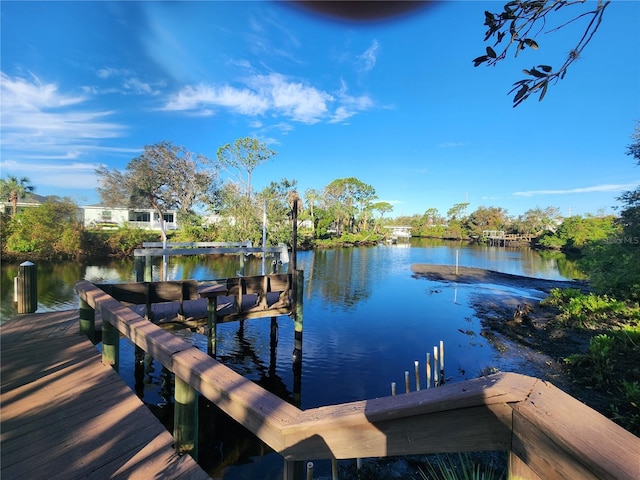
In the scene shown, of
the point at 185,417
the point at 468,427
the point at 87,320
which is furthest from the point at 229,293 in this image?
the point at 468,427

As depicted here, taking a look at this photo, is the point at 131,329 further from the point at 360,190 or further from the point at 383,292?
the point at 360,190

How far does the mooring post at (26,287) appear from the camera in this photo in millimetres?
5023

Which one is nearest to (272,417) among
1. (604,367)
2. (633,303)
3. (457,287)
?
(604,367)

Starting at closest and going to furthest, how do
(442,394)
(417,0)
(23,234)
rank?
(442,394) < (417,0) < (23,234)

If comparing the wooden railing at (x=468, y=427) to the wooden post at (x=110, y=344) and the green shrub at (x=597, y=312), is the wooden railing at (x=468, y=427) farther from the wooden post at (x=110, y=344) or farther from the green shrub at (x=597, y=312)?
the green shrub at (x=597, y=312)

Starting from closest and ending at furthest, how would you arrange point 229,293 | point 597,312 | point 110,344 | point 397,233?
point 110,344 → point 229,293 → point 597,312 → point 397,233

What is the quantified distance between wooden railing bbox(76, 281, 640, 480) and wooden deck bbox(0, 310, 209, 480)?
1.04 m

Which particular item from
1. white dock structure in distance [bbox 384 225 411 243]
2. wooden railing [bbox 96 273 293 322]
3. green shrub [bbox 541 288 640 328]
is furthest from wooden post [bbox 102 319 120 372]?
white dock structure in distance [bbox 384 225 411 243]

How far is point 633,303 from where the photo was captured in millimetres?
10672

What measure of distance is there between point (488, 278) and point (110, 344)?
24.8 m

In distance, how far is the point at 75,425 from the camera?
2.26m

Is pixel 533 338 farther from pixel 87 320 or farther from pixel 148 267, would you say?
pixel 87 320

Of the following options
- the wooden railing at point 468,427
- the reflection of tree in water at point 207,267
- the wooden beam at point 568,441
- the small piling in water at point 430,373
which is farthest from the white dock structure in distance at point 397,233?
the wooden beam at point 568,441

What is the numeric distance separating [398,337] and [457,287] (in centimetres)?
1136
